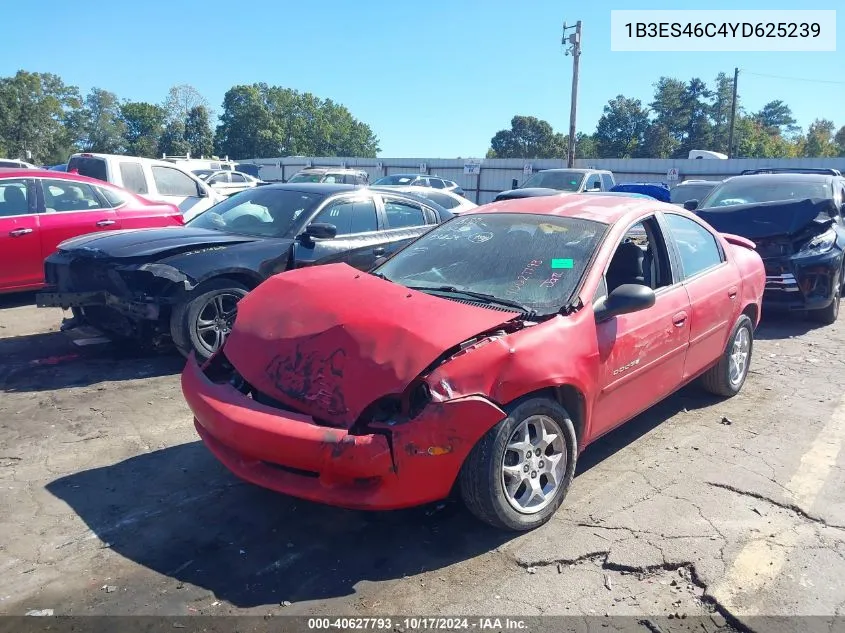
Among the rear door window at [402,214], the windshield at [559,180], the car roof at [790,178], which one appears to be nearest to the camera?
the rear door window at [402,214]

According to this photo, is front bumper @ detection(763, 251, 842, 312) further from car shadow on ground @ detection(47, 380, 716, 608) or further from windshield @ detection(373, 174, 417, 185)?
windshield @ detection(373, 174, 417, 185)

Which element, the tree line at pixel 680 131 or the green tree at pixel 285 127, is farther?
the green tree at pixel 285 127

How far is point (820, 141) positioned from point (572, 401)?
7831 centimetres

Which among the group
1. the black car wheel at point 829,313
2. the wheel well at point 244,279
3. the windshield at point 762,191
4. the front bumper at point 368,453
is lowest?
the black car wheel at point 829,313

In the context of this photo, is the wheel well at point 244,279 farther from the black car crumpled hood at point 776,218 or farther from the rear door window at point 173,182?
the rear door window at point 173,182

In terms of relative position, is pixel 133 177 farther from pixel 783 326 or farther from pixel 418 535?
pixel 783 326

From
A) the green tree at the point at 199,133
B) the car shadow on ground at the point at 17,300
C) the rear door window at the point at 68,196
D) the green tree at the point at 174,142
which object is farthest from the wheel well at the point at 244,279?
the green tree at the point at 199,133

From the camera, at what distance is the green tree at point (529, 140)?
7519 centimetres

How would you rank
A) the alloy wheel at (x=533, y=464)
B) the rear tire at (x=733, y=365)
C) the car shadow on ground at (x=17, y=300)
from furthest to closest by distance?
1. the car shadow on ground at (x=17, y=300)
2. the rear tire at (x=733, y=365)
3. the alloy wheel at (x=533, y=464)

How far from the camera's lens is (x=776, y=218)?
25.7 ft

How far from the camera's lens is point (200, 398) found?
3.40 meters

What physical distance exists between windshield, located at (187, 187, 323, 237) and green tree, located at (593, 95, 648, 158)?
63086 mm

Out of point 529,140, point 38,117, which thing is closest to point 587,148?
point 529,140

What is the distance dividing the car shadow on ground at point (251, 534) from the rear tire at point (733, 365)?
2.74 meters
